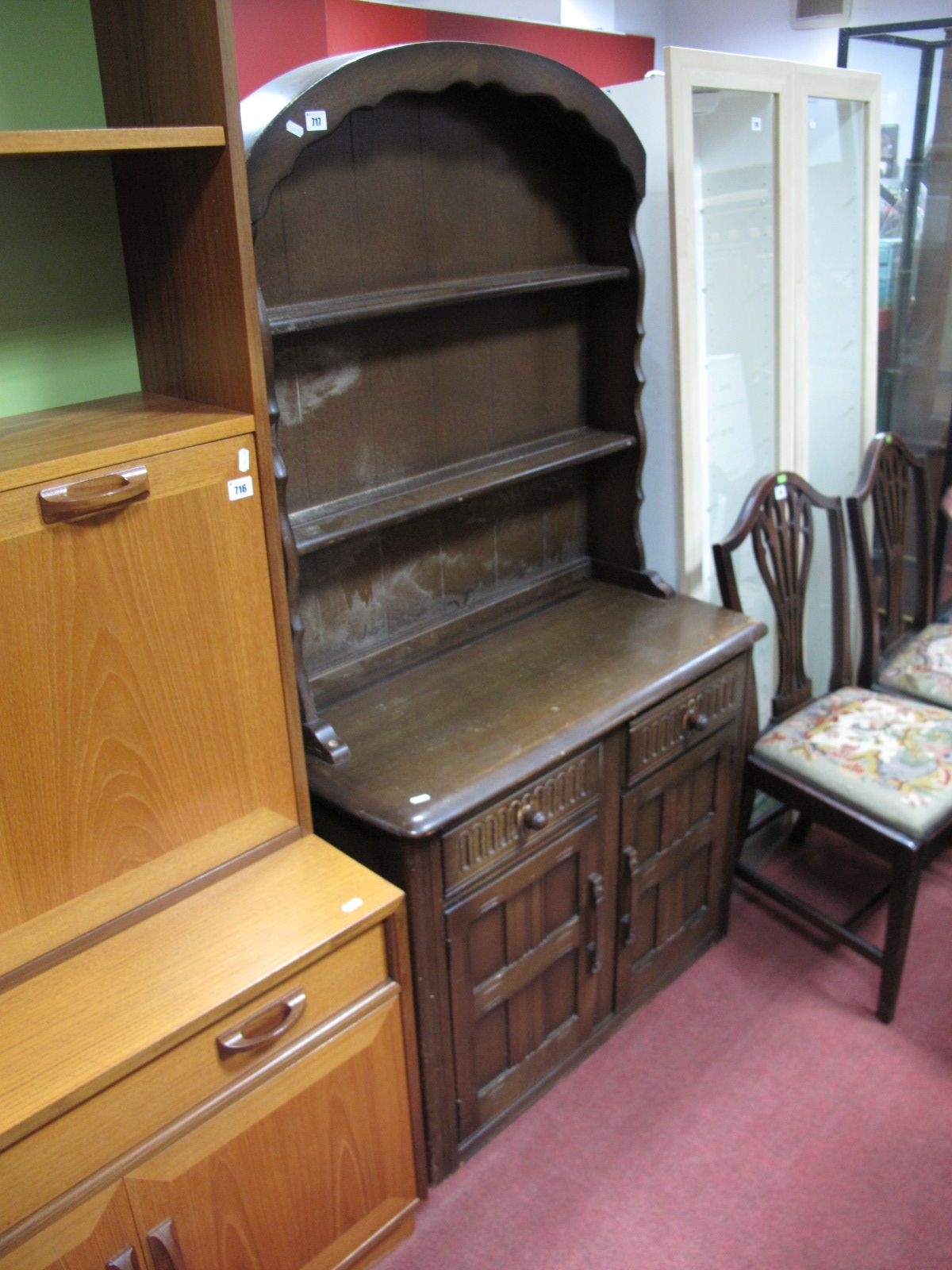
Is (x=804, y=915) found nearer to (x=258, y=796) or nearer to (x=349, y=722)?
(x=349, y=722)

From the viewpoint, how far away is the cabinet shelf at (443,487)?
1673mm

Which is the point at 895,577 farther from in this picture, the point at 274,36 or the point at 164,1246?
the point at 274,36

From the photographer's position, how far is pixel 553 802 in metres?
1.73

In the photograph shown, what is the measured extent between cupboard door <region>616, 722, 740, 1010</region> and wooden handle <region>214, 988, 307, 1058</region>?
752 millimetres

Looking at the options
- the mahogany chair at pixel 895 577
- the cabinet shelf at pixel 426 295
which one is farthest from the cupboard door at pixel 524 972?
the mahogany chair at pixel 895 577

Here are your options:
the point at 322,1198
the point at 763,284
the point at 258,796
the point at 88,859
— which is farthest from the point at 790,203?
the point at 322,1198

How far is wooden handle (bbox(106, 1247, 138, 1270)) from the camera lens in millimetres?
1230

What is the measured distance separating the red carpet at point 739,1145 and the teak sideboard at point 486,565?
10cm

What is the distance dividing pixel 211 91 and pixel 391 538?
0.85m

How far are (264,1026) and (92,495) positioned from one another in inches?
28.2

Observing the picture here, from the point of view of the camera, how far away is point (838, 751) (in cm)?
221

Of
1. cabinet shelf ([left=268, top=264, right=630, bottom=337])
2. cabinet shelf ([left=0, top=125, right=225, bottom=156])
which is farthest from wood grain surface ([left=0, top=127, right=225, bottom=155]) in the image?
cabinet shelf ([left=268, top=264, right=630, bottom=337])

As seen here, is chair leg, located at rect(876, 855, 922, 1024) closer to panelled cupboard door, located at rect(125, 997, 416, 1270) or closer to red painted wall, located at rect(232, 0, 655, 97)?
panelled cupboard door, located at rect(125, 997, 416, 1270)

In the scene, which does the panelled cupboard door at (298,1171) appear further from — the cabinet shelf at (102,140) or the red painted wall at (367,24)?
the red painted wall at (367,24)
